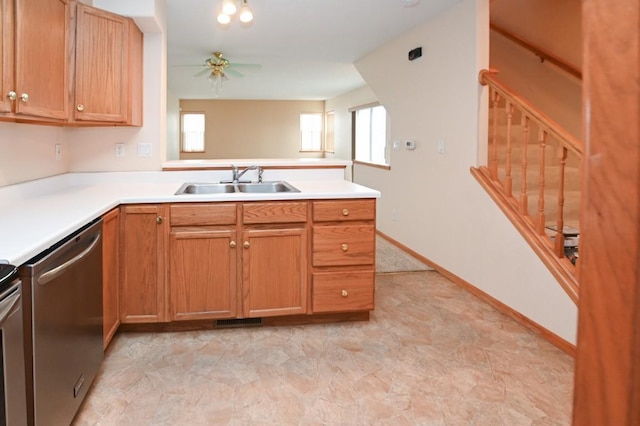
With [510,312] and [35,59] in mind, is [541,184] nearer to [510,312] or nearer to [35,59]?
[510,312]

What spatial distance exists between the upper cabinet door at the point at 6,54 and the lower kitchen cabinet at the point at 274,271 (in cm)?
137

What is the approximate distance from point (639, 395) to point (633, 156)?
0.54 ft

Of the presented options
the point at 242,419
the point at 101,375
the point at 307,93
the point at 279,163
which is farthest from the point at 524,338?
the point at 307,93

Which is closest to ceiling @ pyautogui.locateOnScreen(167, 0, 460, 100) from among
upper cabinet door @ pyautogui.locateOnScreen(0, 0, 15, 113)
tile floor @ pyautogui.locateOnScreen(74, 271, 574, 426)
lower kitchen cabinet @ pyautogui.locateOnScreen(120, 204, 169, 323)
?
lower kitchen cabinet @ pyautogui.locateOnScreen(120, 204, 169, 323)

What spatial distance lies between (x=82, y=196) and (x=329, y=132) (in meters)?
8.50

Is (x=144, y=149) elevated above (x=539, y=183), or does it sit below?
above

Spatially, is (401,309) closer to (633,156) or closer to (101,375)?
(101,375)

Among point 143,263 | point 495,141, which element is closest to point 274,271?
point 143,263

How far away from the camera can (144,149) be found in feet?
11.5

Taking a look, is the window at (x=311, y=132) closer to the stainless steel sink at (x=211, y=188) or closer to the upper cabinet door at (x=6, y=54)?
the stainless steel sink at (x=211, y=188)

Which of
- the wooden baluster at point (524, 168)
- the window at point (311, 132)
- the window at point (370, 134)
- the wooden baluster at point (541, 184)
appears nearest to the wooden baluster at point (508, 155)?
the wooden baluster at point (524, 168)

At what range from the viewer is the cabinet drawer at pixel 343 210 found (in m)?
2.97

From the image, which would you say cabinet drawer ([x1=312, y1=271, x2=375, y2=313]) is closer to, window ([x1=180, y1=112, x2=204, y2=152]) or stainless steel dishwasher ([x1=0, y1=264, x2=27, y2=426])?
stainless steel dishwasher ([x1=0, y1=264, x2=27, y2=426])

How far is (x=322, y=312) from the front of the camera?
3047 mm
